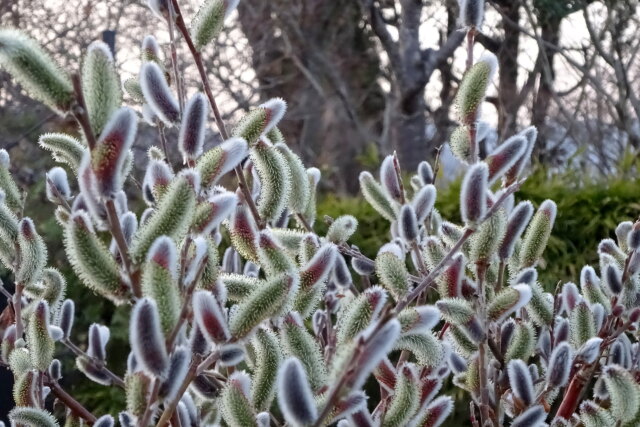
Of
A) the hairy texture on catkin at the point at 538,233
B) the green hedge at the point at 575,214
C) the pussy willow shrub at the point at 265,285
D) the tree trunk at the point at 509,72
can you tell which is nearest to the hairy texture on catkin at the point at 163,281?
the pussy willow shrub at the point at 265,285

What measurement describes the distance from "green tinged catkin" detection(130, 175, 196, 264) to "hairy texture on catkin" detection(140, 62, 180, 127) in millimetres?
229

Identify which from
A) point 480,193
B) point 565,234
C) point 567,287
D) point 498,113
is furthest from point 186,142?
point 498,113

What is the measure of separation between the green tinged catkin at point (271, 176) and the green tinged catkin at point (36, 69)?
31 centimetres

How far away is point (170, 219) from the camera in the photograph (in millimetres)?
666

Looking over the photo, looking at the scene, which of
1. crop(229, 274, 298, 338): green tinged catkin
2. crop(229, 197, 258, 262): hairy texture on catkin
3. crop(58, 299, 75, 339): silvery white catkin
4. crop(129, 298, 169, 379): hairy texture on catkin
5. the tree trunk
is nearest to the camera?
crop(129, 298, 169, 379): hairy texture on catkin

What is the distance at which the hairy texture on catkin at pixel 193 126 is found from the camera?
82cm

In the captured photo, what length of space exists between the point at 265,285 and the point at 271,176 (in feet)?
0.72

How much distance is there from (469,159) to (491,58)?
0.14m

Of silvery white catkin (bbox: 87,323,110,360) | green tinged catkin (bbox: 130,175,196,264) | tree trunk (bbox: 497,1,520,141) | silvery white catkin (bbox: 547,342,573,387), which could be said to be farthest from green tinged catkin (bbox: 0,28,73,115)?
tree trunk (bbox: 497,1,520,141)

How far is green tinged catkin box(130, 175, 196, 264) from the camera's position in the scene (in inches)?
26.0

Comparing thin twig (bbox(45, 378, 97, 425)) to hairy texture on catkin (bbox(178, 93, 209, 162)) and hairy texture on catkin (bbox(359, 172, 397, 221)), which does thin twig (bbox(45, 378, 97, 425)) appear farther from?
hairy texture on catkin (bbox(359, 172, 397, 221))

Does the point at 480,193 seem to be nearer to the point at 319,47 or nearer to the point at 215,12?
the point at 215,12

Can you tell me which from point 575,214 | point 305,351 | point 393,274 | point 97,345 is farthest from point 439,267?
point 575,214

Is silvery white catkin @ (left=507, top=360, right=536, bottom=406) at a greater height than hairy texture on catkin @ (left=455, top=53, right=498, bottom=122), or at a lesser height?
lesser
